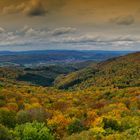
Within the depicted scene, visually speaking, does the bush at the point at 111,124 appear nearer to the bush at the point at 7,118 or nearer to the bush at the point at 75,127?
the bush at the point at 75,127

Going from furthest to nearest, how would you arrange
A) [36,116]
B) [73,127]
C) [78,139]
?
[36,116]
[73,127]
[78,139]

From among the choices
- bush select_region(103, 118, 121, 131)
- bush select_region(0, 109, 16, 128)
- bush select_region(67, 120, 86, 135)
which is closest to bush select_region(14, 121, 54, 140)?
bush select_region(67, 120, 86, 135)

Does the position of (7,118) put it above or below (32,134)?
below

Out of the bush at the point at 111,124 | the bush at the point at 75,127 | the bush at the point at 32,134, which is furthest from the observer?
the bush at the point at 111,124

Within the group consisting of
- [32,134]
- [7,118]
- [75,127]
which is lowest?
[75,127]

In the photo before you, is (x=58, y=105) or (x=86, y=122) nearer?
(x=86, y=122)

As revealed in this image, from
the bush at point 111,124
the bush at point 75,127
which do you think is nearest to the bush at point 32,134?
the bush at point 75,127

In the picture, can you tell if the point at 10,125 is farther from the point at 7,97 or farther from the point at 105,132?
the point at 7,97

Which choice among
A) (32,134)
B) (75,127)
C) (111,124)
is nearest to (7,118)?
(75,127)

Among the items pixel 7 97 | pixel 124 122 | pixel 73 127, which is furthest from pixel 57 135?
pixel 7 97

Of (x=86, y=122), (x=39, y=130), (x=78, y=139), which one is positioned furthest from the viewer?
(x=86, y=122)

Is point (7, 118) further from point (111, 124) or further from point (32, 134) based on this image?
point (111, 124)
